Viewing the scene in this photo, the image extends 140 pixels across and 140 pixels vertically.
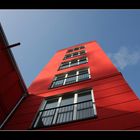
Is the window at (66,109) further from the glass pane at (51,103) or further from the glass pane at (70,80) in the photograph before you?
the glass pane at (70,80)

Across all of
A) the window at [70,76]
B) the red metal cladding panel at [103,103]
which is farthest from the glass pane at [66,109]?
the window at [70,76]

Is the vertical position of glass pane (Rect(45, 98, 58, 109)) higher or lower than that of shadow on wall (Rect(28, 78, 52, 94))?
lower

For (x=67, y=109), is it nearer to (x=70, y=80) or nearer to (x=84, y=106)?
(x=84, y=106)

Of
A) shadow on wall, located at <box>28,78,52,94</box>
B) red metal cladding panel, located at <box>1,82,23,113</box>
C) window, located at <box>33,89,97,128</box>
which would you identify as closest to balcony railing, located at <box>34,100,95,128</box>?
window, located at <box>33,89,97,128</box>

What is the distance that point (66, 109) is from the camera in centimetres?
799

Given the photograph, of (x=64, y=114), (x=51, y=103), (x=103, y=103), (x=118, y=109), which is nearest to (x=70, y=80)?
(x=51, y=103)

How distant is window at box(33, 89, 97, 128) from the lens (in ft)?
23.5

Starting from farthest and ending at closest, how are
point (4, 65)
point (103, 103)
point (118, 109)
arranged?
point (4, 65) → point (103, 103) → point (118, 109)

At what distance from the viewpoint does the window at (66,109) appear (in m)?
7.15

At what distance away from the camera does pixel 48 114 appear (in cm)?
803

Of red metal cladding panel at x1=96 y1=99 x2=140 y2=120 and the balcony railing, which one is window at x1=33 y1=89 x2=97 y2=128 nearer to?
the balcony railing
